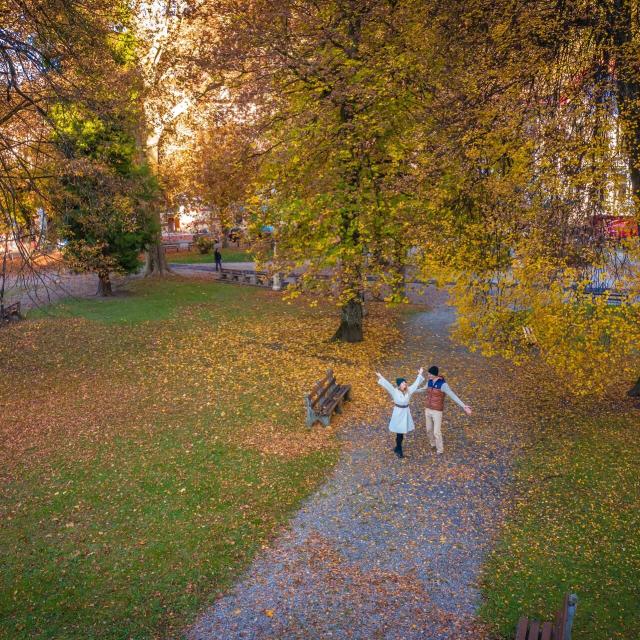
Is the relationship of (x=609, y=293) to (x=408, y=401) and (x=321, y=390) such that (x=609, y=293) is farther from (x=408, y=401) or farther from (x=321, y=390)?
(x=321, y=390)

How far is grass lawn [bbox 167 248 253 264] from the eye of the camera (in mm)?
42125

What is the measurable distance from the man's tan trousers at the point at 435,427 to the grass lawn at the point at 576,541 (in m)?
1.51

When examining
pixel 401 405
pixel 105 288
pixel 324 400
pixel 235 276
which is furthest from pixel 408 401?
pixel 235 276

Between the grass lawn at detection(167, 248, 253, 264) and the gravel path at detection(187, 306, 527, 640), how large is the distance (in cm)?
3146

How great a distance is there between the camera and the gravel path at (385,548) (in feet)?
20.8

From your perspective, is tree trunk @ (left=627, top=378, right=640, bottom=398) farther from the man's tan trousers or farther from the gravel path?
the man's tan trousers

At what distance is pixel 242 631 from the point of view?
20.5 ft

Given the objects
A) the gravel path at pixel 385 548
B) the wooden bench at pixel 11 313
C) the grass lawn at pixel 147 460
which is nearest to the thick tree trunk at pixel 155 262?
the wooden bench at pixel 11 313

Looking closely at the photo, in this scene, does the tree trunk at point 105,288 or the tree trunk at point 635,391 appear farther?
the tree trunk at point 105,288

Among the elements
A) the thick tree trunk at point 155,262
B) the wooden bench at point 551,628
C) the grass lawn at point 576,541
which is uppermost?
the thick tree trunk at point 155,262

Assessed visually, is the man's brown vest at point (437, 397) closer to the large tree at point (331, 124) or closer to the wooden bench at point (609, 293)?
the wooden bench at point (609, 293)

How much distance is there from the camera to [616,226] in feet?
35.9

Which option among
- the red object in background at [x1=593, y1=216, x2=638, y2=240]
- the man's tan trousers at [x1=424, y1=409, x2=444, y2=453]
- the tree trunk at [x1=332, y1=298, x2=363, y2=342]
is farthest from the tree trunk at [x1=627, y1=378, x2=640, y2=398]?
the tree trunk at [x1=332, y1=298, x2=363, y2=342]

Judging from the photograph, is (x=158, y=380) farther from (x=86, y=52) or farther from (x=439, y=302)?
(x=439, y=302)
